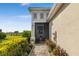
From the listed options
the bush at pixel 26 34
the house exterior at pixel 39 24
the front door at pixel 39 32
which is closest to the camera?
the bush at pixel 26 34

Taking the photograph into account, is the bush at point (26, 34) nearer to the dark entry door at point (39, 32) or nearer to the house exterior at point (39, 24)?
the house exterior at point (39, 24)

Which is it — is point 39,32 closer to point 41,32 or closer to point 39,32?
point 39,32

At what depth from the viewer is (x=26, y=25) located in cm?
1527

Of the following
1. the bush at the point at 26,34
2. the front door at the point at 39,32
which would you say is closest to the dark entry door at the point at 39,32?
the front door at the point at 39,32

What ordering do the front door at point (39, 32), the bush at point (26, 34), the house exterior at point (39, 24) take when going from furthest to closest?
1. the front door at point (39, 32)
2. the house exterior at point (39, 24)
3. the bush at point (26, 34)

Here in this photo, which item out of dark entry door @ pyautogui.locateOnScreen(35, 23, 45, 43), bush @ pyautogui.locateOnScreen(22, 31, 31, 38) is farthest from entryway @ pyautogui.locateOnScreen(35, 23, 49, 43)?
bush @ pyautogui.locateOnScreen(22, 31, 31, 38)

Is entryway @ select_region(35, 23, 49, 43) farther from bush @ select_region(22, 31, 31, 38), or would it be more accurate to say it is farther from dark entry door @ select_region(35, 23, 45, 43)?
bush @ select_region(22, 31, 31, 38)

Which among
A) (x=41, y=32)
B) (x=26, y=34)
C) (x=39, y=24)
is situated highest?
(x=39, y=24)

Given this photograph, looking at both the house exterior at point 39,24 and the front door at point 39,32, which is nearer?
the house exterior at point 39,24

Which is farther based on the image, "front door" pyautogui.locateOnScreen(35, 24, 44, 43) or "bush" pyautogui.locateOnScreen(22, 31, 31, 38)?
"front door" pyautogui.locateOnScreen(35, 24, 44, 43)

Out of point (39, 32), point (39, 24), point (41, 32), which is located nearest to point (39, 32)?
point (39, 32)

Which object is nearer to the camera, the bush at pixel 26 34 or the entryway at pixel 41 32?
the bush at pixel 26 34

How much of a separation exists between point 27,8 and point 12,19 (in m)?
1.50

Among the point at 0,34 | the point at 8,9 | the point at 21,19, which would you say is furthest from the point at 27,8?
the point at 0,34
